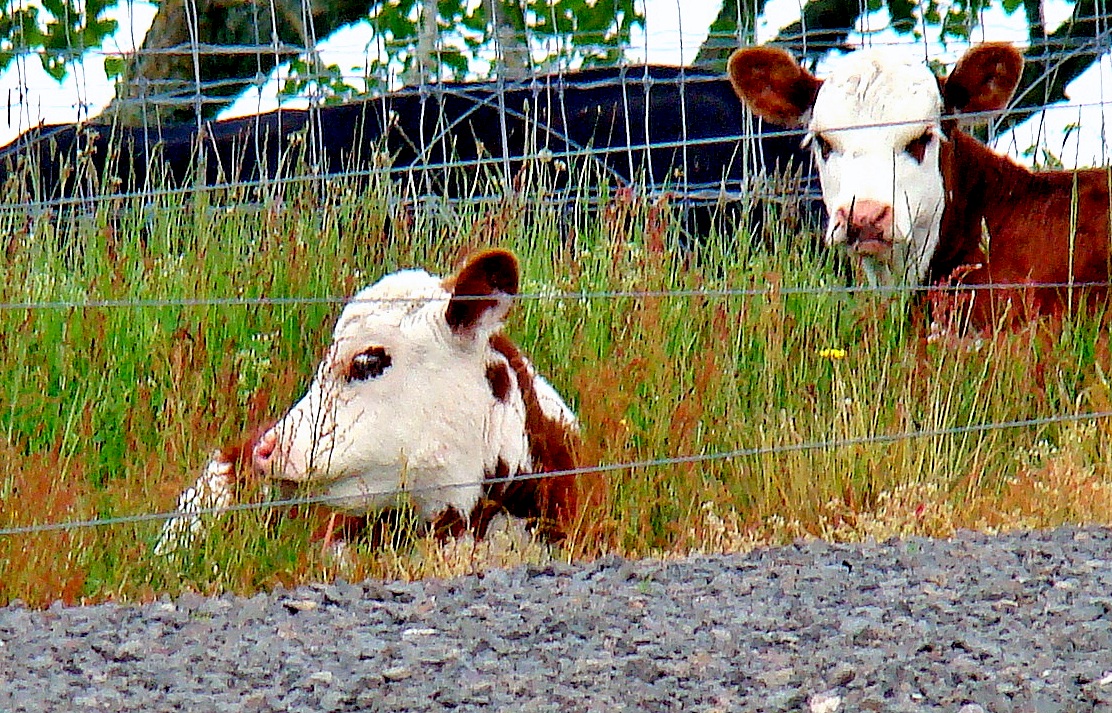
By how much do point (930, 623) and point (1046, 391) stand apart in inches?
108

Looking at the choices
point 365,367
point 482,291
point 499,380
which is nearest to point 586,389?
point 499,380

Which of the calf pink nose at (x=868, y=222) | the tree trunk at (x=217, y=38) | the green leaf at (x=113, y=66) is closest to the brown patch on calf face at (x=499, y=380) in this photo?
the calf pink nose at (x=868, y=222)

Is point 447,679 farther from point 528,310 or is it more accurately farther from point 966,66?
point 966,66

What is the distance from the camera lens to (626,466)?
5.60 m

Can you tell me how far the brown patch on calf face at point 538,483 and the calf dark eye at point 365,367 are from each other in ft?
1.57

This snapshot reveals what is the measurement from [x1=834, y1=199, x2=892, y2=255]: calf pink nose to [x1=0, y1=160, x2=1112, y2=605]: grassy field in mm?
280

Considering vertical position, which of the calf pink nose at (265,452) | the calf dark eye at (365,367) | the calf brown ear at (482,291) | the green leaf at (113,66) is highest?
the green leaf at (113,66)

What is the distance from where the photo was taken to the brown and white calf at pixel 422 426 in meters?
5.45

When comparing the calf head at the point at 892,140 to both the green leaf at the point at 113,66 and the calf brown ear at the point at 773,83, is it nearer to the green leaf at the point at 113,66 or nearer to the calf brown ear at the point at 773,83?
the calf brown ear at the point at 773,83

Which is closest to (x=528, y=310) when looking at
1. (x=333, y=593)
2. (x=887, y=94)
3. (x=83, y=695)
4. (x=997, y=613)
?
(x=887, y=94)

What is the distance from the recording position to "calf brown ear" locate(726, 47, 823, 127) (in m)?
7.73

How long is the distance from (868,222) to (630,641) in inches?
128

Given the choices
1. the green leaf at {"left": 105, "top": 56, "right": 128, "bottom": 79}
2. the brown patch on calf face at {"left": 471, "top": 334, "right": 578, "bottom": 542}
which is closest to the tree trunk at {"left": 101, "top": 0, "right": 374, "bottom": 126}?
the green leaf at {"left": 105, "top": 56, "right": 128, "bottom": 79}

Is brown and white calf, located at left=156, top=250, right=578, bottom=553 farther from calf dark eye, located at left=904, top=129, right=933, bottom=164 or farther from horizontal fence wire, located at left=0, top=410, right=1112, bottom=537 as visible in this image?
calf dark eye, located at left=904, top=129, right=933, bottom=164
